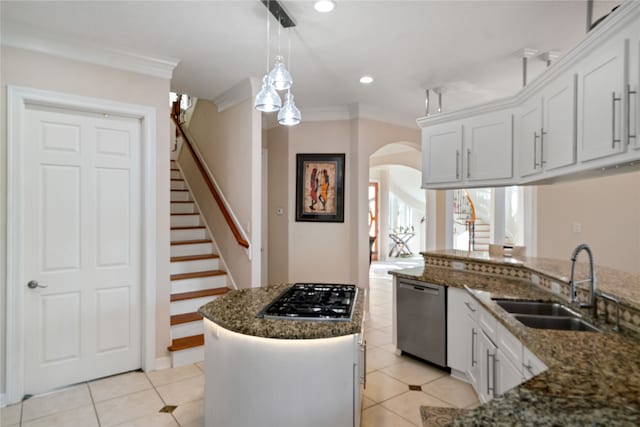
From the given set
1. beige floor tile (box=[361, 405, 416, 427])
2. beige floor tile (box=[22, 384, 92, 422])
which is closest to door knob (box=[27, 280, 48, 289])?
beige floor tile (box=[22, 384, 92, 422])

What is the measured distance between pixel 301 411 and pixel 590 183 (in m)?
4.33

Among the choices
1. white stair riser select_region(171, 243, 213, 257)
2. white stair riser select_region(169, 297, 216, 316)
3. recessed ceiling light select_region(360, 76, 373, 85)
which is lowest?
white stair riser select_region(169, 297, 216, 316)

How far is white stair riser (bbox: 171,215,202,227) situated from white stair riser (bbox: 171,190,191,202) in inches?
20.8

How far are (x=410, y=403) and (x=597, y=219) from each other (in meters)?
3.25

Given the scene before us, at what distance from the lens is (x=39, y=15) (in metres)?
2.43

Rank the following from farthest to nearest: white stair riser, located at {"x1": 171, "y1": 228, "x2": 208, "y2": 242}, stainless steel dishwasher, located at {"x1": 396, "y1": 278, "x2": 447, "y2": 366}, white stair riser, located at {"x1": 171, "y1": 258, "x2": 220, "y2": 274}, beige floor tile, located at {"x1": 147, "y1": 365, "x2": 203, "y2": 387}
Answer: white stair riser, located at {"x1": 171, "y1": 228, "x2": 208, "y2": 242} < white stair riser, located at {"x1": 171, "y1": 258, "x2": 220, "y2": 274} < stainless steel dishwasher, located at {"x1": 396, "y1": 278, "x2": 447, "y2": 366} < beige floor tile, located at {"x1": 147, "y1": 365, "x2": 203, "y2": 387}

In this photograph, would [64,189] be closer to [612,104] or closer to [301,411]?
[301,411]

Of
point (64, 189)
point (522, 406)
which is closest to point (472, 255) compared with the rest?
point (522, 406)

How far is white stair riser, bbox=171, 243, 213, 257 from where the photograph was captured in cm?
424

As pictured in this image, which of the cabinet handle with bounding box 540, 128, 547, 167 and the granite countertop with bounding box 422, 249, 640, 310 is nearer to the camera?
the granite countertop with bounding box 422, 249, 640, 310

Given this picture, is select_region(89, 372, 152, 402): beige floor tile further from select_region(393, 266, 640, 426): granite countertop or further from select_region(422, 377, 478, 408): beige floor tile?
select_region(393, 266, 640, 426): granite countertop

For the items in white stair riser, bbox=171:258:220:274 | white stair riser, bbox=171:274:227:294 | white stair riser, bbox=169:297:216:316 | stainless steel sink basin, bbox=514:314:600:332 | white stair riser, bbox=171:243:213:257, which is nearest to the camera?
stainless steel sink basin, bbox=514:314:600:332

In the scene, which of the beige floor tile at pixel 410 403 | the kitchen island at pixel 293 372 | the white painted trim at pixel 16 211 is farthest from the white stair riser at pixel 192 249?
the beige floor tile at pixel 410 403

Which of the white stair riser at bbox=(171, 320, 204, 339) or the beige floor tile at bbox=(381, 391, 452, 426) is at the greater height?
the white stair riser at bbox=(171, 320, 204, 339)
